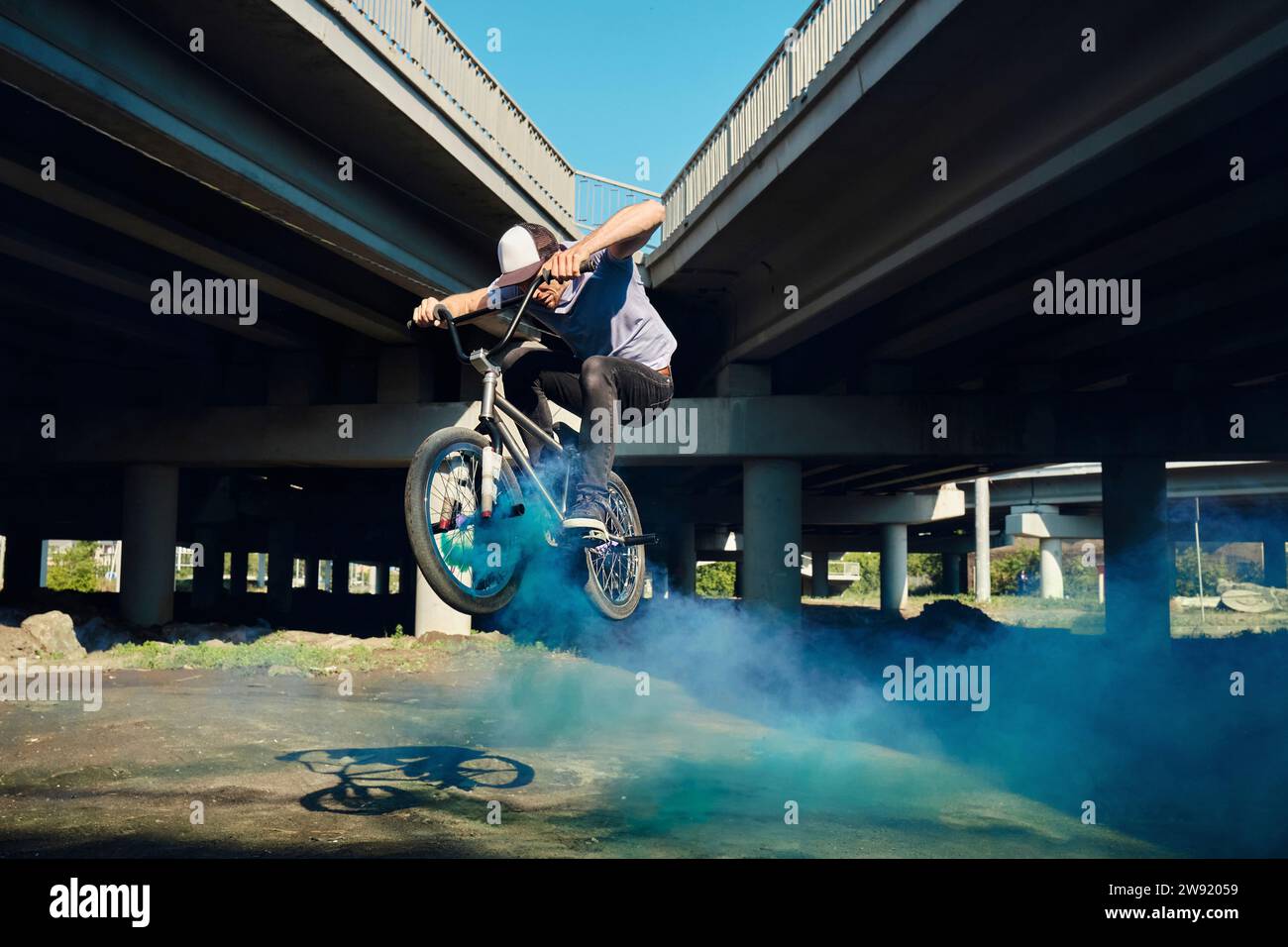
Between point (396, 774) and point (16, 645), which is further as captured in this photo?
point (16, 645)

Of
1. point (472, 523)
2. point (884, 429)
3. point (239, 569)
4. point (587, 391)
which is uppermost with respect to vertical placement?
point (884, 429)

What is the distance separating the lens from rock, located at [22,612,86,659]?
77.0ft

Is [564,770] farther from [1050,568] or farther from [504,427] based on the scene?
[1050,568]

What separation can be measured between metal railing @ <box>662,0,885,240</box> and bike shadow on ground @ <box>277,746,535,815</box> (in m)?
12.4

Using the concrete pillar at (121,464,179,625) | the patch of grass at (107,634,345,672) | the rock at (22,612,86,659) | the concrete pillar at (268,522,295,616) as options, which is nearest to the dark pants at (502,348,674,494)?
Result: the patch of grass at (107,634,345,672)

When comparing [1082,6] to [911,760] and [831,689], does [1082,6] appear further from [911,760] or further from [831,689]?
[831,689]

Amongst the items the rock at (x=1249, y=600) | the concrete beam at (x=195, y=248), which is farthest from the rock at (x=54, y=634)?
the rock at (x=1249, y=600)

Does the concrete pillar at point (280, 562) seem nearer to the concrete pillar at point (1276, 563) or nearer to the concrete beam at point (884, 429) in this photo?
the concrete beam at point (884, 429)

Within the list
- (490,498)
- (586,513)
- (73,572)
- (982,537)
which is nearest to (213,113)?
(490,498)

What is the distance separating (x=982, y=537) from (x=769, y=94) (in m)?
54.1

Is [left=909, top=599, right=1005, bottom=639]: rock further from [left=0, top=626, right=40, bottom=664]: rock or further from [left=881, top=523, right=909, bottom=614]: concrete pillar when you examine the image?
[left=881, top=523, right=909, bottom=614]: concrete pillar

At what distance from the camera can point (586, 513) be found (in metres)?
6.88

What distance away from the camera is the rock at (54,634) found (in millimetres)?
23469
